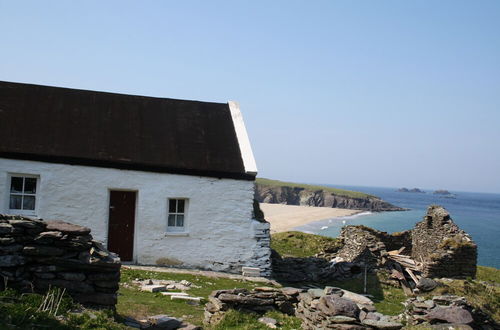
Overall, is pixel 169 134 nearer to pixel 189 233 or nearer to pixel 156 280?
pixel 189 233

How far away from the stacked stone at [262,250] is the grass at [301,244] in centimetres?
575

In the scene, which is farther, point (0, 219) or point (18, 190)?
point (18, 190)

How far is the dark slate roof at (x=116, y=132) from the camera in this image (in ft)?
A: 56.5

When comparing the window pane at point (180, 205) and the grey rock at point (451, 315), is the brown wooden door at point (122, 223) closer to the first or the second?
the window pane at point (180, 205)

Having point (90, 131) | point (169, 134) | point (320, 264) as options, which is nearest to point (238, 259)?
point (320, 264)

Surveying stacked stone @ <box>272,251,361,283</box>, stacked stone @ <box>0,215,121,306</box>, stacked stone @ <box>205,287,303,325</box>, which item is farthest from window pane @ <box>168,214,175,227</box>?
stacked stone @ <box>0,215,121,306</box>

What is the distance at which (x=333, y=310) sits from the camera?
9.55 metres

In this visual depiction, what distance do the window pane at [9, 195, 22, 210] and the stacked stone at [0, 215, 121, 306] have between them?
811 centimetres

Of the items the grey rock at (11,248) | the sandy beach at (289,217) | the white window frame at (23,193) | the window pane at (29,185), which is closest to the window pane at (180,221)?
the white window frame at (23,193)

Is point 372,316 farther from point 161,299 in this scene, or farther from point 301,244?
point 301,244

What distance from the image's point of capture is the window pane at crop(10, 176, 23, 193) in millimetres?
16766

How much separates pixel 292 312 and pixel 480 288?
985 cm

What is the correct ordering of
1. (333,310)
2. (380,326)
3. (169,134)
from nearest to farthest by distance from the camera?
(380,326), (333,310), (169,134)

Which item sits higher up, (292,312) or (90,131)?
(90,131)
